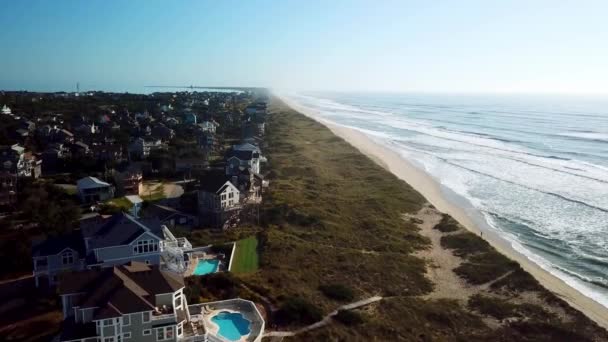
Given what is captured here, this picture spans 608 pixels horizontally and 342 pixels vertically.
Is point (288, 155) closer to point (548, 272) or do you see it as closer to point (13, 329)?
point (548, 272)

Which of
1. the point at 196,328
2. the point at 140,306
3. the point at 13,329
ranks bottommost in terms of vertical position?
the point at 13,329

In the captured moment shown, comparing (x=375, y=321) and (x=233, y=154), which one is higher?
(x=233, y=154)

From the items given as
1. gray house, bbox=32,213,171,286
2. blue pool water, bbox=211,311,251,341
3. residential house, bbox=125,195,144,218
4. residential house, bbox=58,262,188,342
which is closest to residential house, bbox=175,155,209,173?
residential house, bbox=125,195,144,218

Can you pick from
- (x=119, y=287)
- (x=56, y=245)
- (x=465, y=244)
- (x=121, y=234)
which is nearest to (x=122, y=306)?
(x=119, y=287)

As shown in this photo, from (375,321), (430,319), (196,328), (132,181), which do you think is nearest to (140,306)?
(196,328)

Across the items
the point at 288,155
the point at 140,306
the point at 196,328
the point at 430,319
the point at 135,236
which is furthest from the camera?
the point at 288,155

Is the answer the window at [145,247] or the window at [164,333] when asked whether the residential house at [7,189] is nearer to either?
the window at [145,247]

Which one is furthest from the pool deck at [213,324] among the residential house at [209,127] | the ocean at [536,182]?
the residential house at [209,127]
